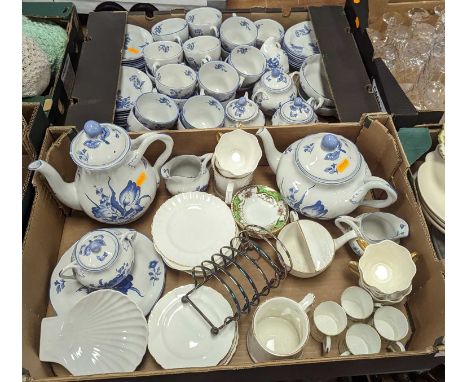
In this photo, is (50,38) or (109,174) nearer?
(109,174)

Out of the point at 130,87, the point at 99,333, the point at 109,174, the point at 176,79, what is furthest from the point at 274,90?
the point at 99,333

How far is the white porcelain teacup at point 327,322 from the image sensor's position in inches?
33.6

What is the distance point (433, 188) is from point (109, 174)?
A: 783 mm

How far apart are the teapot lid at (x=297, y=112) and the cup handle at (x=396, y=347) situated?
0.59 m

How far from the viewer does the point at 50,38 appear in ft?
4.09

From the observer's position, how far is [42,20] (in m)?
1.31

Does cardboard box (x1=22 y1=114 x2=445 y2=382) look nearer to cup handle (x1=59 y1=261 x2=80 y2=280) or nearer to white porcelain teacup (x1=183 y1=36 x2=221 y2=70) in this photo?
cup handle (x1=59 y1=261 x2=80 y2=280)

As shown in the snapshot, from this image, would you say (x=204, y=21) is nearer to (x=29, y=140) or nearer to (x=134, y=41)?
(x=134, y=41)

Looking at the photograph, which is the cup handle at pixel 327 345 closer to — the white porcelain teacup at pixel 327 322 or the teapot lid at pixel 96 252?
the white porcelain teacup at pixel 327 322

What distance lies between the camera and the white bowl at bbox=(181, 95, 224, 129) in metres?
1.14

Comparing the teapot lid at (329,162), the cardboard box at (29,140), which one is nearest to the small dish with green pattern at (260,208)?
the teapot lid at (329,162)

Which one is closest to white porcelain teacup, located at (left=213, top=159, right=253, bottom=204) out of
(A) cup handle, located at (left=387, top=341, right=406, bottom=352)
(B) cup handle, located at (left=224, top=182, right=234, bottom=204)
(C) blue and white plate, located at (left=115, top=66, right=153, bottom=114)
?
(B) cup handle, located at (left=224, top=182, right=234, bottom=204)

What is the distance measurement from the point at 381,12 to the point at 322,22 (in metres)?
0.31

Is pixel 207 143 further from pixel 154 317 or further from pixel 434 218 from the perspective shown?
pixel 434 218
